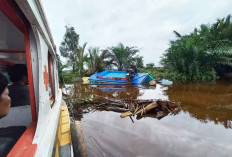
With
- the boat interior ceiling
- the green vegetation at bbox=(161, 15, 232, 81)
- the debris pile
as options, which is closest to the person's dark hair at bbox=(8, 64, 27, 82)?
the boat interior ceiling

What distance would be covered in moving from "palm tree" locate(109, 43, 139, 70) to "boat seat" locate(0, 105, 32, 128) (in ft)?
51.5

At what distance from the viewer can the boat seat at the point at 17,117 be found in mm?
1682

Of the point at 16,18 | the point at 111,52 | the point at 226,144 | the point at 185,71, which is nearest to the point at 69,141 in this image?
the point at 16,18

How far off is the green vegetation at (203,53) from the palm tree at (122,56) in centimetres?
475

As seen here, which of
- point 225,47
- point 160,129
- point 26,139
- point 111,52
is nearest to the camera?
point 26,139

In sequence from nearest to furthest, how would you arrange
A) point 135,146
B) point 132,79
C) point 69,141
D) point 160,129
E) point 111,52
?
point 69,141 → point 135,146 → point 160,129 → point 132,79 → point 111,52

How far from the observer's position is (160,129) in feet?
11.5

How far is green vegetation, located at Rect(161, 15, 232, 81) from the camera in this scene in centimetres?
1235

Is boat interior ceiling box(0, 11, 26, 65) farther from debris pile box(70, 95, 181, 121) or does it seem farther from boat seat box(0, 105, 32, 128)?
debris pile box(70, 95, 181, 121)

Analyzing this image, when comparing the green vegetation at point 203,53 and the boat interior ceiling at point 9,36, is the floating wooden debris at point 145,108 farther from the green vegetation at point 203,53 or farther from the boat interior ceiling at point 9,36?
the green vegetation at point 203,53

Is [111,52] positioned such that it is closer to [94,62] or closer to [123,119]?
[94,62]

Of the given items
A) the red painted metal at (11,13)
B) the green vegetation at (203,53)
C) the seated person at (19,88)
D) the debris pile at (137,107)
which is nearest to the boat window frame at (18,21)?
the red painted metal at (11,13)

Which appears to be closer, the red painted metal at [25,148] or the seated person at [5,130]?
the seated person at [5,130]

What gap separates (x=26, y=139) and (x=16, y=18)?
3.13 feet
